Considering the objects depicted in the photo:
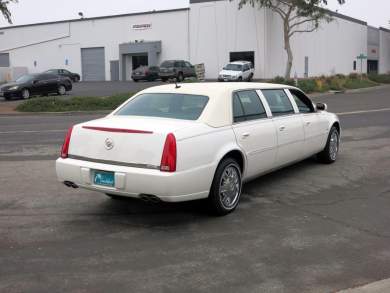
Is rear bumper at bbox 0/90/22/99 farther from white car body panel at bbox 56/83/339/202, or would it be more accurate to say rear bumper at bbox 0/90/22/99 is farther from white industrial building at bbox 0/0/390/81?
white industrial building at bbox 0/0/390/81

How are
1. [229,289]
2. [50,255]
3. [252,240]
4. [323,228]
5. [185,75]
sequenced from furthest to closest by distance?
1. [185,75]
2. [323,228]
3. [252,240]
4. [50,255]
5. [229,289]

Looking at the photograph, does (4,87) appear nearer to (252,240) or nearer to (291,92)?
(291,92)

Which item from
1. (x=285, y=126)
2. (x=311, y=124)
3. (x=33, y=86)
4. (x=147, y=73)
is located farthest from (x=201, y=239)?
(x=147, y=73)

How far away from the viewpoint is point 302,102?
8539 mm

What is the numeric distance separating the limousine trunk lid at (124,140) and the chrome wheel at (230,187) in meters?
0.75

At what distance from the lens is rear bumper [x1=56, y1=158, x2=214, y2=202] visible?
5.54m

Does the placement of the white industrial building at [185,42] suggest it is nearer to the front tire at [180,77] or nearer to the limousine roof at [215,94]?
the front tire at [180,77]

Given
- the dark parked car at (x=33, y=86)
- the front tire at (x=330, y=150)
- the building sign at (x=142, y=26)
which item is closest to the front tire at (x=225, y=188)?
the front tire at (x=330, y=150)

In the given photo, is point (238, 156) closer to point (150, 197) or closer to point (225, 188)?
point (225, 188)

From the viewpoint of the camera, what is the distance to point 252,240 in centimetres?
539

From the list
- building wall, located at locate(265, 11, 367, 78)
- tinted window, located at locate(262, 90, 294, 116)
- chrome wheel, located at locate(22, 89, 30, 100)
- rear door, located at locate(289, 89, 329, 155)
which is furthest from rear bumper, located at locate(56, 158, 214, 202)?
building wall, located at locate(265, 11, 367, 78)

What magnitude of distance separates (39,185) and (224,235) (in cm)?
341

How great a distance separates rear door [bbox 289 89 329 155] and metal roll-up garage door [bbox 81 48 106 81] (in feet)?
171

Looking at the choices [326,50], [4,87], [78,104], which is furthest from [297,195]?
[326,50]
